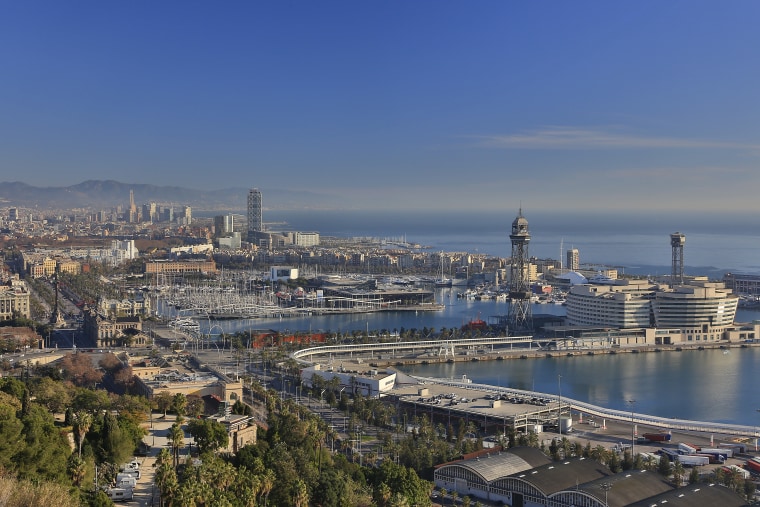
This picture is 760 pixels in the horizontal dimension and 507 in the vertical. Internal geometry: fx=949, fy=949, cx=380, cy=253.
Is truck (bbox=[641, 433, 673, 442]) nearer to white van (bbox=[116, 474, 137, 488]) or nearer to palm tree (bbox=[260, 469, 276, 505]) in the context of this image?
palm tree (bbox=[260, 469, 276, 505])

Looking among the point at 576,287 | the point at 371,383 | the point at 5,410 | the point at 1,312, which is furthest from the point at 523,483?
the point at 1,312

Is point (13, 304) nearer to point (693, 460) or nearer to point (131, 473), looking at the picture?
point (131, 473)

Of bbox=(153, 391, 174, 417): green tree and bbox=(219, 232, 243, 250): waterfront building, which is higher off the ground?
bbox=(219, 232, 243, 250): waterfront building

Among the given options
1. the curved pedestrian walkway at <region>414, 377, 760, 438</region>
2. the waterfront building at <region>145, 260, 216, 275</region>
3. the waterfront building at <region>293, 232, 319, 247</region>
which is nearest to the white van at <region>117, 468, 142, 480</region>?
the curved pedestrian walkway at <region>414, 377, 760, 438</region>

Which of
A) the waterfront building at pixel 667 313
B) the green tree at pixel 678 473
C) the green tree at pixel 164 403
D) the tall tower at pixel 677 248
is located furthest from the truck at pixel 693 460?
the tall tower at pixel 677 248

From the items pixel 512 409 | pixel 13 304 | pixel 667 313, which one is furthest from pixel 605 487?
pixel 13 304

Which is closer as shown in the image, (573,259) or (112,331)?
(112,331)

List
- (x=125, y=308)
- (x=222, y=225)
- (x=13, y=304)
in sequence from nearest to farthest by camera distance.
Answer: (x=13, y=304) → (x=125, y=308) → (x=222, y=225)

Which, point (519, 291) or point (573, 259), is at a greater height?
point (573, 259)

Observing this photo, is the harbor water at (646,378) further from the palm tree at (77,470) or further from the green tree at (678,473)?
the palm tree at (77,470)

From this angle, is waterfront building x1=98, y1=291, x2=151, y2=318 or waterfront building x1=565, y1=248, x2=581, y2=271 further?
waterfront building x1=565, y1=248, x2=581, y2=271
